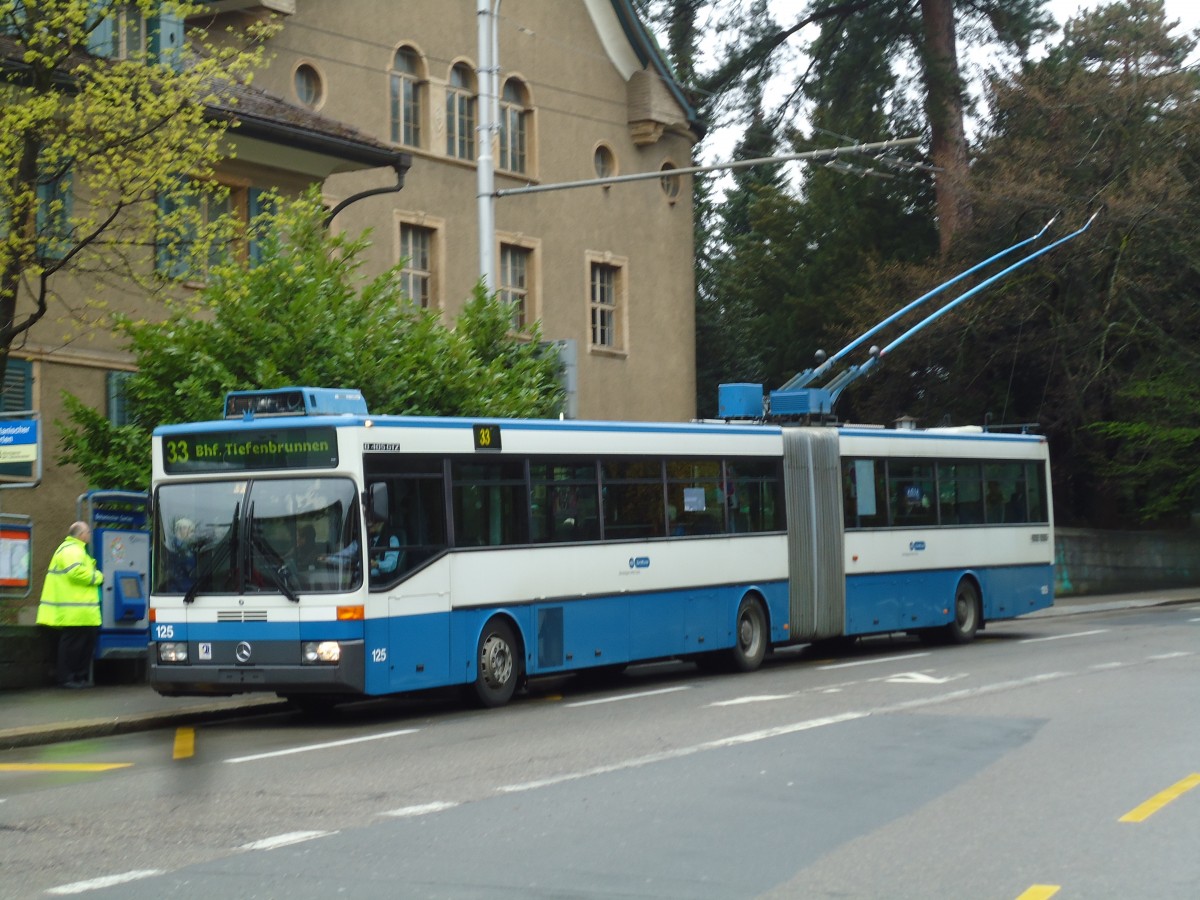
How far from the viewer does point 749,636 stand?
20188 mm

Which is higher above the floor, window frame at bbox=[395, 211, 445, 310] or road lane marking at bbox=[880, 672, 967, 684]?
window frame at bbox=[395, 211, 445, 310]

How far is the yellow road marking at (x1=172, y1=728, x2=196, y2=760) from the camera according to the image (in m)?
13.0

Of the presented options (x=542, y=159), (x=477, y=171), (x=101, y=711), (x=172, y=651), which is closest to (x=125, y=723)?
(x=172, y=651)

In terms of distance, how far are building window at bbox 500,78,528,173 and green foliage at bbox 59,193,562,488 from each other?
1320 centimetres

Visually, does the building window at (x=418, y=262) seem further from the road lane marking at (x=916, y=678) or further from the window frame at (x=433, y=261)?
the road lane marking at (x=916, y=678)

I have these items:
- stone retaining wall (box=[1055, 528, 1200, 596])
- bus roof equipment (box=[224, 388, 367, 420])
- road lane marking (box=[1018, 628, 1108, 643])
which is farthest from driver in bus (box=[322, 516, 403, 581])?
stone retaining wall (box=[1055, 528, 1200, 596])

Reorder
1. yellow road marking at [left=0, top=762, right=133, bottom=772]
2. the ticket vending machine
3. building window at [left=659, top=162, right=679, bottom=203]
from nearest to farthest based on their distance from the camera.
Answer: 1. yellow road marking at [left=0, top=762, right=133, bottom=772]
2. the ticket vending machine
3. building window at [left=659, top=162, right=679, bottom=203]

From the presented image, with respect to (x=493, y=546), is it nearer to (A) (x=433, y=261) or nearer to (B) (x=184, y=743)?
(B) (x=184, y=743)

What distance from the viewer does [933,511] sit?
2372 cm

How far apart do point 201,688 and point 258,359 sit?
466cm

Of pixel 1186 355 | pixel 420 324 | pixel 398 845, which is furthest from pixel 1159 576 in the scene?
pixel 398 845

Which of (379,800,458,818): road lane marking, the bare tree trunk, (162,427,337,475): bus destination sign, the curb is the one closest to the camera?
(379,800,458,818): road lane marking

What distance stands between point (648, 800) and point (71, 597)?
912 cm

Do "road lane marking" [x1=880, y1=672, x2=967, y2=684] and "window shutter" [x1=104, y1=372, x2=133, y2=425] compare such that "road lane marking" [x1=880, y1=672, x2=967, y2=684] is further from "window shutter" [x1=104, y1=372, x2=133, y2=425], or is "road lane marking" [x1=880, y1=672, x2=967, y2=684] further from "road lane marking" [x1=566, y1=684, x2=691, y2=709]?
"window shutter" [x1=104, y1=372, x2=133, y2=425]
